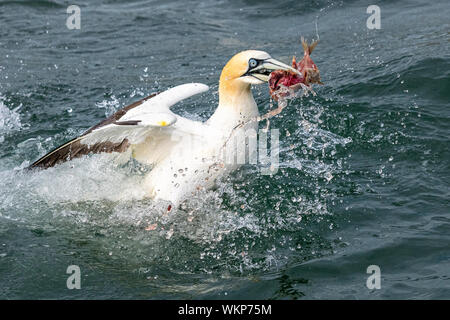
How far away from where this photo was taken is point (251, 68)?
5.95m

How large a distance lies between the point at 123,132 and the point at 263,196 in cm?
154

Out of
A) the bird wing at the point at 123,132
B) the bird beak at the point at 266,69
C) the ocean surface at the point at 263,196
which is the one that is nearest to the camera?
the ocean surface at the point at 263,196

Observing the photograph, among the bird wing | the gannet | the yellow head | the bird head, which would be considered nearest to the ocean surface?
the gannet

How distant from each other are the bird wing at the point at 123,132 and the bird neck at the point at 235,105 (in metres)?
0.48

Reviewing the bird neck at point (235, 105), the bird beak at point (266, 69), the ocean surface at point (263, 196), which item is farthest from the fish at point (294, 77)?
the ocean surface at point (263, 196)

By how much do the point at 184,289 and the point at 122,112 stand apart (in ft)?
7.03

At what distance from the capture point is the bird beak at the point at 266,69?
5.84 metres

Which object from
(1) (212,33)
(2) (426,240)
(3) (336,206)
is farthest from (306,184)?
(1) (212,33)

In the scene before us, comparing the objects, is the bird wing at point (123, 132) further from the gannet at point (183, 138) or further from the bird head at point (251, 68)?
the bird head at point (251, 68)

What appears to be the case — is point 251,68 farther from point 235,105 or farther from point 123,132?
point 123,132

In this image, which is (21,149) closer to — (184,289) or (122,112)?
(122,112)

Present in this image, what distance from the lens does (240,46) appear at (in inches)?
459

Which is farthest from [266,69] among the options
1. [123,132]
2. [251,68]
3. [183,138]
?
[123,132]

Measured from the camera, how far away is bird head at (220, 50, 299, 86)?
5.88 m
